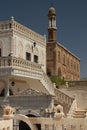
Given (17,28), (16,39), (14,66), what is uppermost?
(17,28)

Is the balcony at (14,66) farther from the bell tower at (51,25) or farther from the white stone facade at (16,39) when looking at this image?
the bell tower at (51,25)

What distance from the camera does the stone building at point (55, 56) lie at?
134 feet

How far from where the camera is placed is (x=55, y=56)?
1606 inches

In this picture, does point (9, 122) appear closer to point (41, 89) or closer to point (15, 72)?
point (15, 72)

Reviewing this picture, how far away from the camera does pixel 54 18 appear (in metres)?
42.8

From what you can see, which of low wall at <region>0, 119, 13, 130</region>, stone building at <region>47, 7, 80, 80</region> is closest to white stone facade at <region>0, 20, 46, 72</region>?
stone building at <region>47, 7, 80, 80</region>

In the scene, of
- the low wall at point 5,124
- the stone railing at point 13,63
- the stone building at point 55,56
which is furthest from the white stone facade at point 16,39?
the low wall at point 5,124

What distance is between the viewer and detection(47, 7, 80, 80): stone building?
40844mm

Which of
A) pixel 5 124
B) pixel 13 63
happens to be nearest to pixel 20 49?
pixel 13 63

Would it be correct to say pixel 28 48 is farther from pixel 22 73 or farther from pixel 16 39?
pixel 22 73

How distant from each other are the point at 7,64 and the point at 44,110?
13.3 feet

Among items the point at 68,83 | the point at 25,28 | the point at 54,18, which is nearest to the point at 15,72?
the point at 25,28

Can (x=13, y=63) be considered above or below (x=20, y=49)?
below

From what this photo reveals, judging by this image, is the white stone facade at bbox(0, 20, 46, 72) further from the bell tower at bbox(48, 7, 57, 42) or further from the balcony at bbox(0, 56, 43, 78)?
the bell tower at bbox(48, 7, 57, 42)
